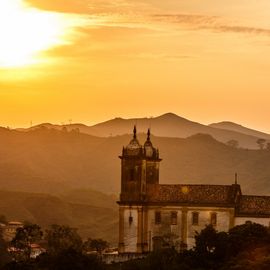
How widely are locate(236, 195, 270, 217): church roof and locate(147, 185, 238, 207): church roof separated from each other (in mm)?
982

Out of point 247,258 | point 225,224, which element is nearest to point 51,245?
point 225,224

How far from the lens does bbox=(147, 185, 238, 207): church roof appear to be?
4006 inches

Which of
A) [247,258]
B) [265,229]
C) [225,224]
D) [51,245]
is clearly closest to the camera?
[247,258]

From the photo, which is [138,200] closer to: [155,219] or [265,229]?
[155,219]

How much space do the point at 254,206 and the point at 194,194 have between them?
18.4 ft

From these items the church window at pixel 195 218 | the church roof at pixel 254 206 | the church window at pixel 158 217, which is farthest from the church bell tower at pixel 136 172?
the church roof at pixel 254 206

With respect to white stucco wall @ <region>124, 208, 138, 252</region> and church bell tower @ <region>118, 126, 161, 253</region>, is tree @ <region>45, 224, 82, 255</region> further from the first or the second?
church bell tower @ <region>118, 126, 161, 253</region>

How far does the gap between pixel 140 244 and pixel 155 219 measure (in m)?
2.59

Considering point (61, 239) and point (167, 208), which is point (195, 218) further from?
point (61, 239)

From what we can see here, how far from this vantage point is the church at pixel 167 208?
10094 centimetres

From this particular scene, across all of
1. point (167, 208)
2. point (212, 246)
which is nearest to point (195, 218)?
point (167, 208)

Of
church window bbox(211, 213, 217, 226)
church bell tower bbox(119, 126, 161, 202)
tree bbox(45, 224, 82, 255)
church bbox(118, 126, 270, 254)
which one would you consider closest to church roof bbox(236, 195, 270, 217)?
church bbox(118, 126, 270, 254)

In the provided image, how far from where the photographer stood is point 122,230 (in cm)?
10350

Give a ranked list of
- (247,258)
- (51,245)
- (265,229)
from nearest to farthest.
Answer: (247,258) → (265,229) → (51,245)
